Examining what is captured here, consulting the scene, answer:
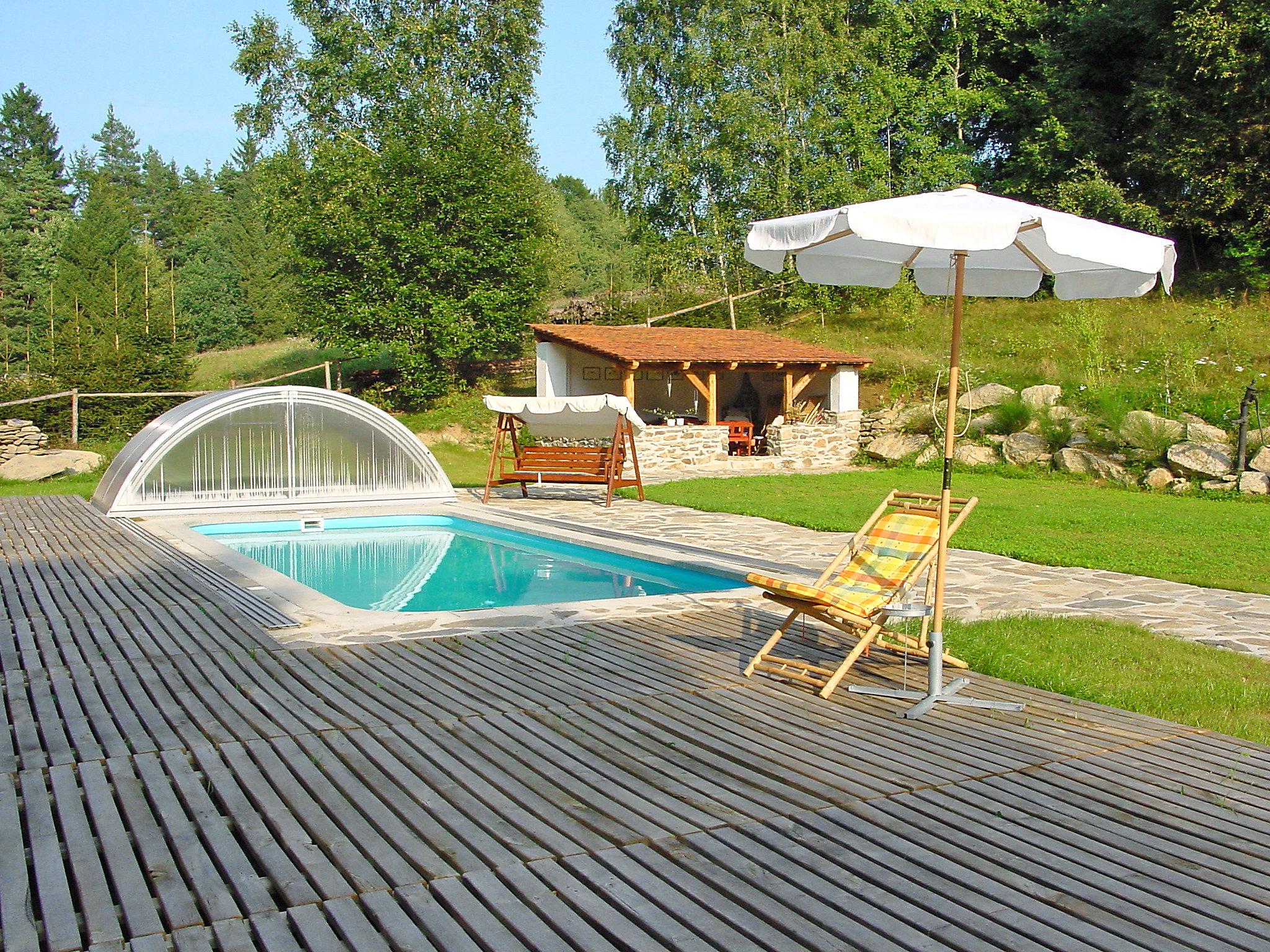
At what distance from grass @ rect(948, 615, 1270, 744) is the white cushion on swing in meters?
8.09

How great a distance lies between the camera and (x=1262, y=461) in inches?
551

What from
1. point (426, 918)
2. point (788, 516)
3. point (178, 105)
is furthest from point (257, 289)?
point (426, 918)

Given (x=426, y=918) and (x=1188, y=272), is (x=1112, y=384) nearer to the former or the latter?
(x=1188, y=272)

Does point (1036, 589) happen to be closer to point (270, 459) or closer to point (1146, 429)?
point (1146, 429)

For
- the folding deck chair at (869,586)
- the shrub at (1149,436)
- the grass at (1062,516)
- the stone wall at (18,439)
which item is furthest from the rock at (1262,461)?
the stone wall at (18,439)

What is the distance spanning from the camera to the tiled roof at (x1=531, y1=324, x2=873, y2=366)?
20.1 metres

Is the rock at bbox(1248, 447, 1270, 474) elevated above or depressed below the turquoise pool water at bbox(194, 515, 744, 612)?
above

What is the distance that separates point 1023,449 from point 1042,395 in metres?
1.62

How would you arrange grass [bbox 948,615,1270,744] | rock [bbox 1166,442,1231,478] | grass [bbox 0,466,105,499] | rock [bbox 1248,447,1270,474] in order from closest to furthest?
grass [bbox 948,615,1270,744]
rock [bbox 1248,447,1270,474]
rock [bbox 1166,442,1231,478]
grass [bbox 0,466,105,499]

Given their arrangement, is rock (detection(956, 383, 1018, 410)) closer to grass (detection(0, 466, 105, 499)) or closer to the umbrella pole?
the umbrella pole

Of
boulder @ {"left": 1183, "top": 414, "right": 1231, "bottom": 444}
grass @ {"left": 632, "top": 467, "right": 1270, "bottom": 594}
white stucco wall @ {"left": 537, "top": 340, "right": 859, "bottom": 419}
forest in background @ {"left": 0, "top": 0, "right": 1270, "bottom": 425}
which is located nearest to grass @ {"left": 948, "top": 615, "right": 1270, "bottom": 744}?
grass @ {"left": 632, "top": 467, "right": 1270, "bottom": 594}

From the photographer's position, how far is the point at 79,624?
21.6ft

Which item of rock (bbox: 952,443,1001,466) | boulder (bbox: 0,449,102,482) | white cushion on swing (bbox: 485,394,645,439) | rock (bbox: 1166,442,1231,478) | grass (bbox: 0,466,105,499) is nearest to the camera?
white cushion on swing (bbox: 485,394,645,439)

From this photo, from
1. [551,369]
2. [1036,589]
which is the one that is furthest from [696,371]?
[1036,589]
